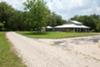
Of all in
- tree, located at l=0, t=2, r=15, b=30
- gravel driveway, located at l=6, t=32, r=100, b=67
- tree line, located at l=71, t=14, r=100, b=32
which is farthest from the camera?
tree line, located at l=71, t=14, r=100, b=32

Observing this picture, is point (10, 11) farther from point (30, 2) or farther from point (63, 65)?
point (63, 65)

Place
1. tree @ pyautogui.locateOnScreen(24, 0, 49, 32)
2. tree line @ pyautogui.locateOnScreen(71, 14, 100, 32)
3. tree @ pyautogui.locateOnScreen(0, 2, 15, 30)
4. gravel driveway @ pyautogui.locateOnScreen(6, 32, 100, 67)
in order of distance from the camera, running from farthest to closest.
Answer: tree line @ pyautogui.locateOnScreen(71, 14, 100, 32) → tree @ pyautogui.locateOnScreen(0, 2, 15, 30) → tree @ pyautogui.locateOnScreen(24, 0, 49, 32) → gravel driveway @ pyautogui.locateOnScreen(6, 32, 100, 67)

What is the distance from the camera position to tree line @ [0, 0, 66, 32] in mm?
72938

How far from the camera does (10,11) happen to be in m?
103

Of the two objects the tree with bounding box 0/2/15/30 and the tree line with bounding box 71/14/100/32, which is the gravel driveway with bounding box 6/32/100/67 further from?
the tree line with bounding box 71/14/100/32

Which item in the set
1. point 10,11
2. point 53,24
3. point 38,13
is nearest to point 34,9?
point 38,13

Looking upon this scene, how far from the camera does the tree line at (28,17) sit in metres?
72.9

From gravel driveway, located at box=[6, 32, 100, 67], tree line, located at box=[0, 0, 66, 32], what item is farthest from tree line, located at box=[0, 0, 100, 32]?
gravel driveway, located at box=[6, 32, 100, 67]

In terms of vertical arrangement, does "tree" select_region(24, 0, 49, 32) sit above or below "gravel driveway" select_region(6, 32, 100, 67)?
above

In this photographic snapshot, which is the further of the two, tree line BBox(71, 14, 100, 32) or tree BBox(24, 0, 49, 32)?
tree line BBox(71, 14, 100, 32)

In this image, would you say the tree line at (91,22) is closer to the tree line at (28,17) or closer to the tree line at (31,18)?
the tree line at (31,18)

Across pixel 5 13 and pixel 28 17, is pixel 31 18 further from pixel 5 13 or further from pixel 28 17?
pixel 5 13

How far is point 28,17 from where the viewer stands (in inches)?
2948

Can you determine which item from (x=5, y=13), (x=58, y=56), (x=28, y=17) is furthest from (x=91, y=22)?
(x=58, y=56)
